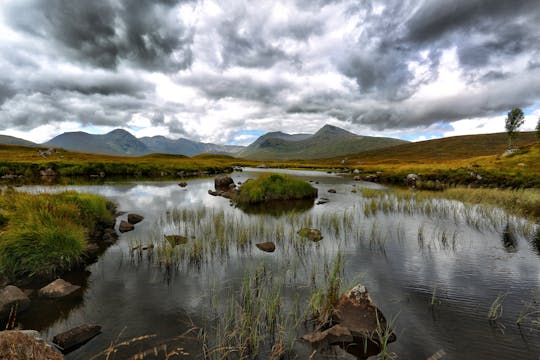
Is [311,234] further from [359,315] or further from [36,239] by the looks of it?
[36,239]

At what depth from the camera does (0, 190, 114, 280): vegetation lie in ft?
37.3

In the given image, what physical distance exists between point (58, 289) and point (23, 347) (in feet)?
18.3

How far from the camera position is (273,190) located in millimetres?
35219

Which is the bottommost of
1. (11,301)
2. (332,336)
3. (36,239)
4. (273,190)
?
(332,336)

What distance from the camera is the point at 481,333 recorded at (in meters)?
7.99

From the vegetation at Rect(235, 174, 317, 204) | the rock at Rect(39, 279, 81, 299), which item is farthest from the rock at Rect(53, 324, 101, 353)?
the vegetation at Rect(235, 174, 317, 204)

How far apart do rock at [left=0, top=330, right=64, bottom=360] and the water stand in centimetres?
135

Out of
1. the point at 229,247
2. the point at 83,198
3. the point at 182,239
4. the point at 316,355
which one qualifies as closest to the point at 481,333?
the point at 316,355

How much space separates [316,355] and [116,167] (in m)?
83.3

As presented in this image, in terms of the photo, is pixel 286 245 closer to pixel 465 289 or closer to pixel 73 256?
pixel 465 289

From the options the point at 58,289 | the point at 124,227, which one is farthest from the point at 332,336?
the point at 124,227

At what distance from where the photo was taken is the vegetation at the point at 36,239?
37.3ft

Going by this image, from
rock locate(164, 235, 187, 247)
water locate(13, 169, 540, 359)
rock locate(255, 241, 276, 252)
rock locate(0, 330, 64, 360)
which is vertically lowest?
water locate(13, 169, 540, 359)

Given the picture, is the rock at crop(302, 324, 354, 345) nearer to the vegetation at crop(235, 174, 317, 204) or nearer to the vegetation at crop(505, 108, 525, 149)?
the vegetation at crop(235, 174, 317, 204)
